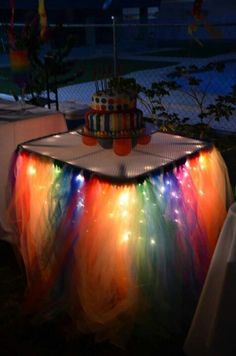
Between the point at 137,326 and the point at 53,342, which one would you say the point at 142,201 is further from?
the point at 53,342

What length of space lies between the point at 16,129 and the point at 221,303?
211cm

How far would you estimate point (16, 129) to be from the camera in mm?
3359

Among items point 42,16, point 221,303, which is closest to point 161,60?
point 42,16

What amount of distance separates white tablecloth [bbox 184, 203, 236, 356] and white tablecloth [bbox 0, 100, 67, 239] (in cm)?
181

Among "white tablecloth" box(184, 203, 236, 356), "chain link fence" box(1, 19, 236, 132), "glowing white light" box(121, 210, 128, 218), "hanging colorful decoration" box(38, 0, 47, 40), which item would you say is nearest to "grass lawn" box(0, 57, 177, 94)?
"chain link fence" box(1, 19, 236, 132)

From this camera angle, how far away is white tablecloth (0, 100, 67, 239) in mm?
3307

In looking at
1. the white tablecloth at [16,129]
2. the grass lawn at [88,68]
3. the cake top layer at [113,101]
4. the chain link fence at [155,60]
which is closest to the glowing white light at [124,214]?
the cake top layer at [113,101]

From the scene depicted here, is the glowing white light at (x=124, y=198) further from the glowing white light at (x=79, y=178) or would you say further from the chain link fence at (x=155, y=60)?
the chain link fence at (x=155, y=60)

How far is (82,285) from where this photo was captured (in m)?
2.44

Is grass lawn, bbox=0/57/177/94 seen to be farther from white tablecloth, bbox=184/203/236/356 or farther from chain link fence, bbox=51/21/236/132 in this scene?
white tablecloth, bbox=184/203/236/356

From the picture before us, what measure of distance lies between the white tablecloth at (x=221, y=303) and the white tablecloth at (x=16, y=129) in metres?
1.81

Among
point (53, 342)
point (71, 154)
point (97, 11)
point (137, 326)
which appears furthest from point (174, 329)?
point (97, 11)

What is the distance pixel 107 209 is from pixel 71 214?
0.26 meters

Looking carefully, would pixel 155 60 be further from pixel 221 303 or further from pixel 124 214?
pixel 221 303
